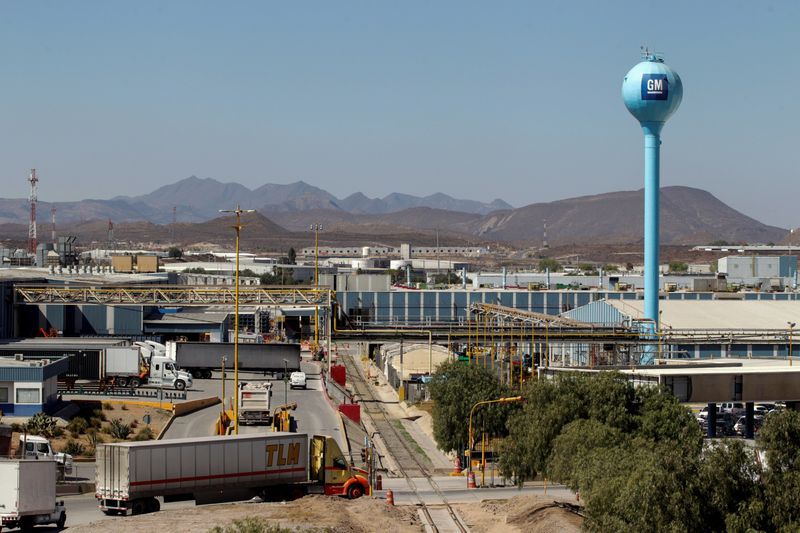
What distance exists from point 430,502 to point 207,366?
28161mm

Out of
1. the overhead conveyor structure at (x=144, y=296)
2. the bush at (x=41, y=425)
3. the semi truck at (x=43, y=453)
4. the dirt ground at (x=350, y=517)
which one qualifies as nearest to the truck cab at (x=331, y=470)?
the dirt ground at (x=350, y=517)

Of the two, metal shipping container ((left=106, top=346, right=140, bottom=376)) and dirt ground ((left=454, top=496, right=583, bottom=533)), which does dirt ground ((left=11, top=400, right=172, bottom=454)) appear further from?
dirt ground ((left=454, top=496, right=583, bottom=533))

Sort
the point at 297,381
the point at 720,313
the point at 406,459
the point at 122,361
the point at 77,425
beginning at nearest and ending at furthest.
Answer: the point at 77,425 → the point at 406,459 → the point at 122,361 → the point at 297,381 → the point at 720,313

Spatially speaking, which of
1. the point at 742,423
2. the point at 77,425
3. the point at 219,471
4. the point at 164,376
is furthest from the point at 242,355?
the point at 219,471

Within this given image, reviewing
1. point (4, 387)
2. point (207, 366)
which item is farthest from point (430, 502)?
point (207, 366)

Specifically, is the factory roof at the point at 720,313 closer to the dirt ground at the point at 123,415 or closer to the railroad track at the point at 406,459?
the railroad track at the point at 406,459

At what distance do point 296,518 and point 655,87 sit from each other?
161ft

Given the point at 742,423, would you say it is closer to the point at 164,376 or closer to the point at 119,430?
the point at 164,376

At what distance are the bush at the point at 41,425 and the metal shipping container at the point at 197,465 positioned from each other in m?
12.4

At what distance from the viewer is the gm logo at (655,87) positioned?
231 feet

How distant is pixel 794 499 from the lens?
25.0 metres

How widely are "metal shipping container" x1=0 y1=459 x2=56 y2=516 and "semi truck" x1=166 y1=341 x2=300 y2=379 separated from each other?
108 feet

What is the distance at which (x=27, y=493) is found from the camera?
26.8 meters

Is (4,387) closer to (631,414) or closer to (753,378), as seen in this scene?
(631,414)
